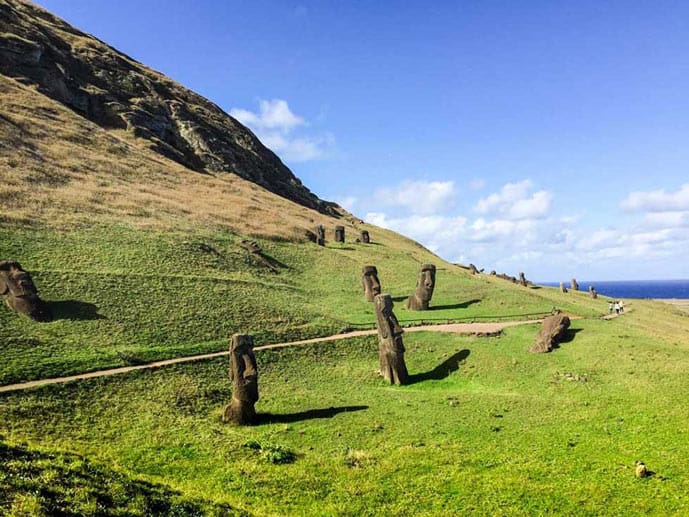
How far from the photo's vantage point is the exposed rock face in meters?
102

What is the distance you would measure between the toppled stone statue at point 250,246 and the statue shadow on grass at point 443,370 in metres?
32.9

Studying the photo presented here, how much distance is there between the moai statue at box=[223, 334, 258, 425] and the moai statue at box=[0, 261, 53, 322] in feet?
52.6

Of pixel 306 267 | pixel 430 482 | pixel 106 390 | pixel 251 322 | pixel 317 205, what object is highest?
pixel 317 205

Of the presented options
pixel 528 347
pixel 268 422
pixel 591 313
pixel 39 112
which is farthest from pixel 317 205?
pixel 268 422

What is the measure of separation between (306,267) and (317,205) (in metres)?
79.9

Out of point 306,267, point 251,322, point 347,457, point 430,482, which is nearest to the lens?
point 430,482

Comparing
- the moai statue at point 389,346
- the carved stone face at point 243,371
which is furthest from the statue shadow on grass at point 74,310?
the moai statue at point 389,346

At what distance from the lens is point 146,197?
225ft

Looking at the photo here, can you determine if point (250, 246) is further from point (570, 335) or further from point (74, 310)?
point (570, 335)

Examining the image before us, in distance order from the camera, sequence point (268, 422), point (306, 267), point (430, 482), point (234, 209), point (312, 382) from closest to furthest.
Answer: point (430, 482), point (268, 422), point (312, 382), point (306, 267), point (234, 209)

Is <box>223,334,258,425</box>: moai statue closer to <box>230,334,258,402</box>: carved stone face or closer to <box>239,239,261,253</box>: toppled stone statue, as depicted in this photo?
<box>230,334,258,402</box>: carved stone face

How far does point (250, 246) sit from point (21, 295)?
30.8 meters

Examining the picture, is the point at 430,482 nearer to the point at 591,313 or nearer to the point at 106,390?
the point at 106,390

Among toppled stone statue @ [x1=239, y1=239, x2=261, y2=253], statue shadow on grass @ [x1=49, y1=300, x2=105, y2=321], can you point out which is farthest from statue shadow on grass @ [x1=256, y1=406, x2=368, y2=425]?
toppled stone statue @ [x1=239, y1=239, x2=261, y2=253]
